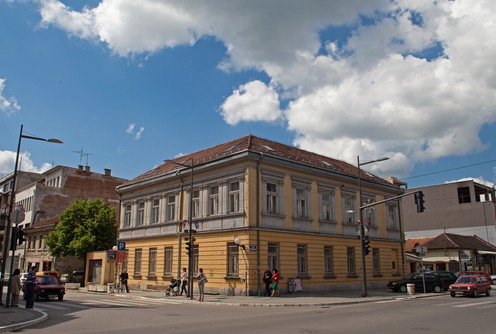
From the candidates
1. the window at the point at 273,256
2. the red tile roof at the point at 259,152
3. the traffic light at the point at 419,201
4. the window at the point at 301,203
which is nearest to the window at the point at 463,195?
the red tile roof at the point at 259,152

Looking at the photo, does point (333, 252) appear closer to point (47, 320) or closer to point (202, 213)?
point (202, 213)

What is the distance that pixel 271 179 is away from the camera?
27.0 meters

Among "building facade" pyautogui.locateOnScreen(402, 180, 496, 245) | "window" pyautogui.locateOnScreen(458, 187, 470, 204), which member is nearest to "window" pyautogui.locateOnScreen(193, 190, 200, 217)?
"building facade" pyautogui.locateOnScreen(402, 180, 496, 245)

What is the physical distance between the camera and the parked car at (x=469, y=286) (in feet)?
77.6

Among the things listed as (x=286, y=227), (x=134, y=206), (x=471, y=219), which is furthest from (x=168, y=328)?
(x=471, y=219)

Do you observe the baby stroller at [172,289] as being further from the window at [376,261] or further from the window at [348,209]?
the window at [376,261]

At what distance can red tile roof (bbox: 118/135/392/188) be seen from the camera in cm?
2825

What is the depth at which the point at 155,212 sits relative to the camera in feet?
108

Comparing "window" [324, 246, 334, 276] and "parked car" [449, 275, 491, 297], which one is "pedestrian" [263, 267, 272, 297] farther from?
"parked car" [449, 275, 491, 297]

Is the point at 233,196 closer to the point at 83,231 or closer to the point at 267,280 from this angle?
the point at 267,280

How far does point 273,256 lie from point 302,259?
2699 mm

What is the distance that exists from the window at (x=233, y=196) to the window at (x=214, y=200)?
1284 mm

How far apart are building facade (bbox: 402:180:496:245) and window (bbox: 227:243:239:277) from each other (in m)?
45.7

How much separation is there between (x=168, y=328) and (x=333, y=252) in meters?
19.7
